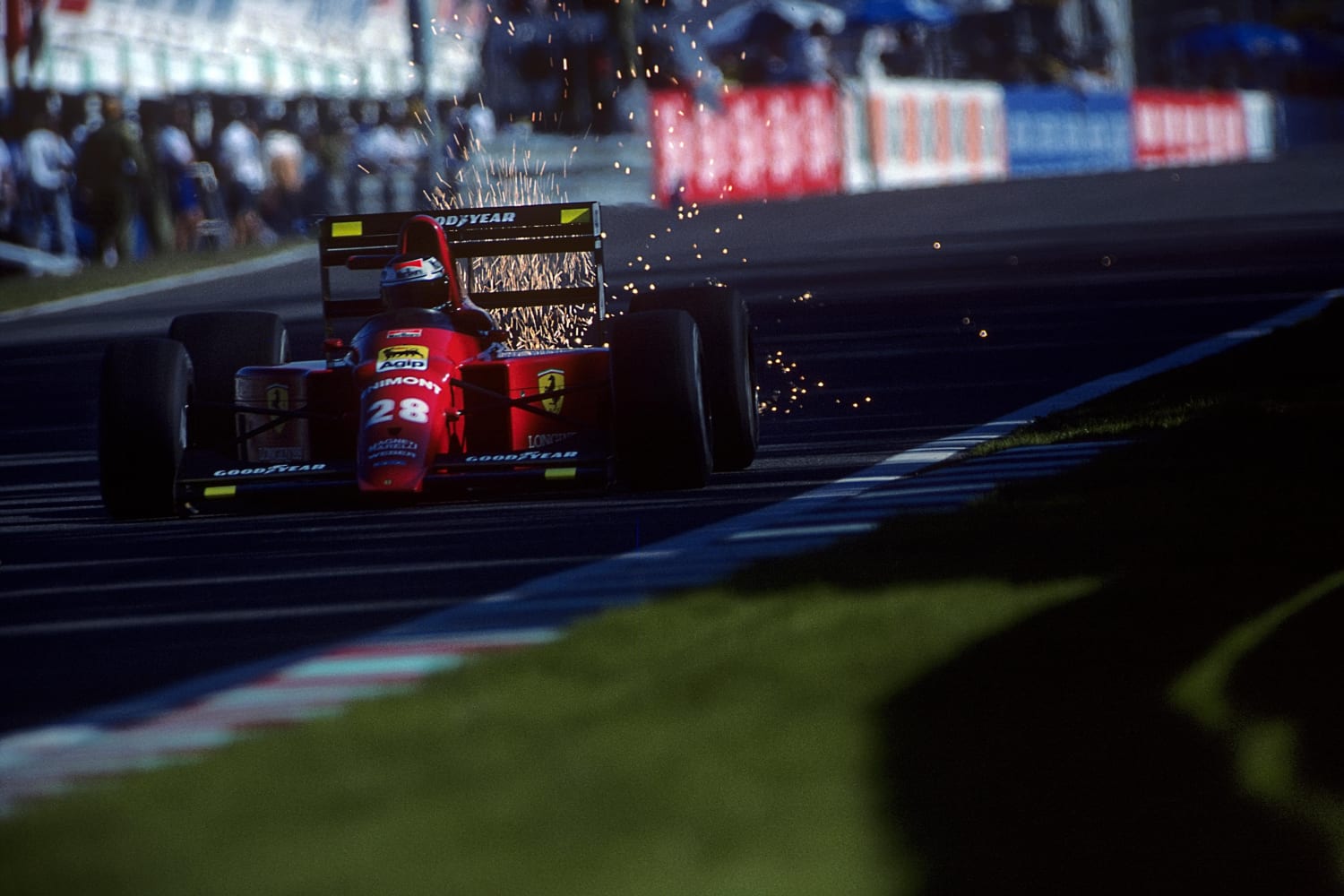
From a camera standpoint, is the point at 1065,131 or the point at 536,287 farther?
the point at 1065,131

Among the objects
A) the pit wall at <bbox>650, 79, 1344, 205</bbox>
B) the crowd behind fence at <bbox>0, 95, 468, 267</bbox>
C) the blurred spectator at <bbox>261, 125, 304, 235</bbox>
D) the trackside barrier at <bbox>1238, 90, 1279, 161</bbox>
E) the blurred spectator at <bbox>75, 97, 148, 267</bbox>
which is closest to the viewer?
the blurred spectator at <bbox>75, 97, 148, 267</bbox>

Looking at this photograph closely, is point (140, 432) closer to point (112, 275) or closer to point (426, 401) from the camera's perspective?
point (426, 401)

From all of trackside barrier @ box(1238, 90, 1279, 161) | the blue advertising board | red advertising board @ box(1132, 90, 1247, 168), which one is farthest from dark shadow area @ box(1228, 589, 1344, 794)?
trackside barrier @ box(1238, 90, 1279, 161)

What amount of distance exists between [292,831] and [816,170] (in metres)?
32.2

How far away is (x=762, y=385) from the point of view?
12156 mm

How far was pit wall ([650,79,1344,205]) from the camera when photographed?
3288cm

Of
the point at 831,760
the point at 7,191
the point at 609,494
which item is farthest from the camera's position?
the point at 7,191

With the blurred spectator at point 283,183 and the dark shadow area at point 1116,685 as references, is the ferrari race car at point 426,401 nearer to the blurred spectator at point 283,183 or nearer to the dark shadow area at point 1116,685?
the dark shadow area at point 1116,685

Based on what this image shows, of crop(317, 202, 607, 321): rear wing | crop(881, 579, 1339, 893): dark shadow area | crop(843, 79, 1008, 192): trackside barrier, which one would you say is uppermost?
crop(843, 79, 1008, 192): trackside barrier

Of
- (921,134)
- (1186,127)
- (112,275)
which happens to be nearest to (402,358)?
(112,275)

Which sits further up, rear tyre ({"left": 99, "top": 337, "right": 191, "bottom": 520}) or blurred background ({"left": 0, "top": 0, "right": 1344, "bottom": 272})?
blurred background ({"left": 0, "top": 0, "right": 1344, "bottom": 272})

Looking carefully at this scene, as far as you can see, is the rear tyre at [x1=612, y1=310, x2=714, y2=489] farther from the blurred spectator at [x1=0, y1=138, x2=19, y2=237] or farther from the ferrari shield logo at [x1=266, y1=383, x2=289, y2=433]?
the blurred spectator at [x1=0, y1=138, x2=19, y2=237]

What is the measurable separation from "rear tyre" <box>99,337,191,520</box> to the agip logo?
0.63 metres

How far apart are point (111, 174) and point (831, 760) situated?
19898 millimetres
